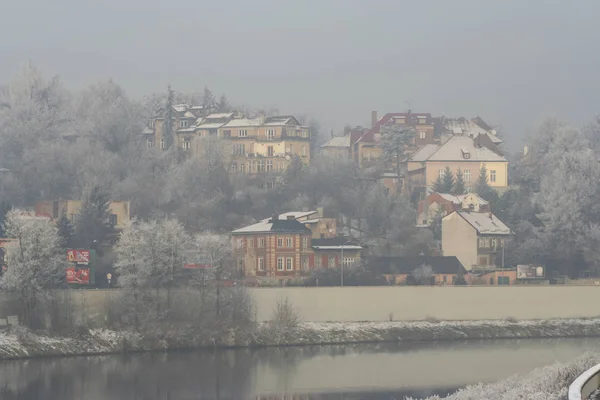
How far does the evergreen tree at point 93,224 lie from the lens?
50.5 m

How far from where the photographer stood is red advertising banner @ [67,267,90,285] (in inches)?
1772

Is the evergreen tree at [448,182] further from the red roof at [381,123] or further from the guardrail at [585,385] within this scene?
the guardrail at [585,385]

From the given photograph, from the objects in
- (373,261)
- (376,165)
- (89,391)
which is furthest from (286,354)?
(376,165)

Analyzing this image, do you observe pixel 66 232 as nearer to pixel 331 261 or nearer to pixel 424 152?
pixel 331 261

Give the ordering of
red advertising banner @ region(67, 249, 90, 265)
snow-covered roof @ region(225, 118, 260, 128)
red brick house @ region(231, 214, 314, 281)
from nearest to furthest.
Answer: red advertising banner @ region(67, 249, 90, 265) → red brick house @ region(231, 214, 314, 281) → snow-covered roof @ region(225, 118, 260, 128)

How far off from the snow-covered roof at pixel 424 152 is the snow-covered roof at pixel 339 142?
289 inches

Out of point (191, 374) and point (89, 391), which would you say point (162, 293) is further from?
point (89, 391)

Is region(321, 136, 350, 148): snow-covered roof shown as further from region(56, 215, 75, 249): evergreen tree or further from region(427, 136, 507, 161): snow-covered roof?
region(56, 215, 75, 249): evergreen tree

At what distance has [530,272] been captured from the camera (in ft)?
175

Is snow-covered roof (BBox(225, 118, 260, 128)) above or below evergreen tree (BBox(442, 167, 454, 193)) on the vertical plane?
above

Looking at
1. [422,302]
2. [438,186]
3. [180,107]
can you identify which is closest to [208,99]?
[180,107]

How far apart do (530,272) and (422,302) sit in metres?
10.7

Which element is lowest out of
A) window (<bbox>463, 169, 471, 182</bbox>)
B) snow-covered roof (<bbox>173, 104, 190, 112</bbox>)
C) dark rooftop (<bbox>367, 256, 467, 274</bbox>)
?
dark rooftop (<bbox>367, 256, 467, 274</bbox>)

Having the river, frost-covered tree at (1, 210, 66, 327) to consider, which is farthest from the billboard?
frost-covered tree at (1, 210, 66, 327)
